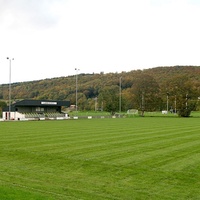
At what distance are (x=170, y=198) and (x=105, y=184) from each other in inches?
95.8

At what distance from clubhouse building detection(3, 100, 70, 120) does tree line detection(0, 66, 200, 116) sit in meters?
18.2

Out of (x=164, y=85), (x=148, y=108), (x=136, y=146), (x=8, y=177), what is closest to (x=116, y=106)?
(x=148, y=108)

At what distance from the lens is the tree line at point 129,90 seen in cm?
9550

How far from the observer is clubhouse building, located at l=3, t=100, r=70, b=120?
75188 millimetres

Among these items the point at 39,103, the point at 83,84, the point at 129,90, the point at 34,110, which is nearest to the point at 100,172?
the point at 39,103

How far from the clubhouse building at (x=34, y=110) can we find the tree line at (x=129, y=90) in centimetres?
1819

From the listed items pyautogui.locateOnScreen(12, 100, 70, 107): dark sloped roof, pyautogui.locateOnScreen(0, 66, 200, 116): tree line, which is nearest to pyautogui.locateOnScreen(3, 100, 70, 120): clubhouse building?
pyautogui.locateOnScreen(12, 100, 70, 107): dark sloped roof

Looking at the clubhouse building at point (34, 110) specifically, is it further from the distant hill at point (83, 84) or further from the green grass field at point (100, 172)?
the green grass field at point (100, 172)

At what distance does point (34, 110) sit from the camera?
80.9 m

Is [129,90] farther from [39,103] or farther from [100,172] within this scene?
[100,172]

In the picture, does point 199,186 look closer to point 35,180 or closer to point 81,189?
point 81,189

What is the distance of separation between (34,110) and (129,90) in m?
40.1

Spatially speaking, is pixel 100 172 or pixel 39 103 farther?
pixel 39 103

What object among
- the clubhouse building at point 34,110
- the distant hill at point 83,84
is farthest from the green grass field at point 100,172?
the distant hill at point 83,84
